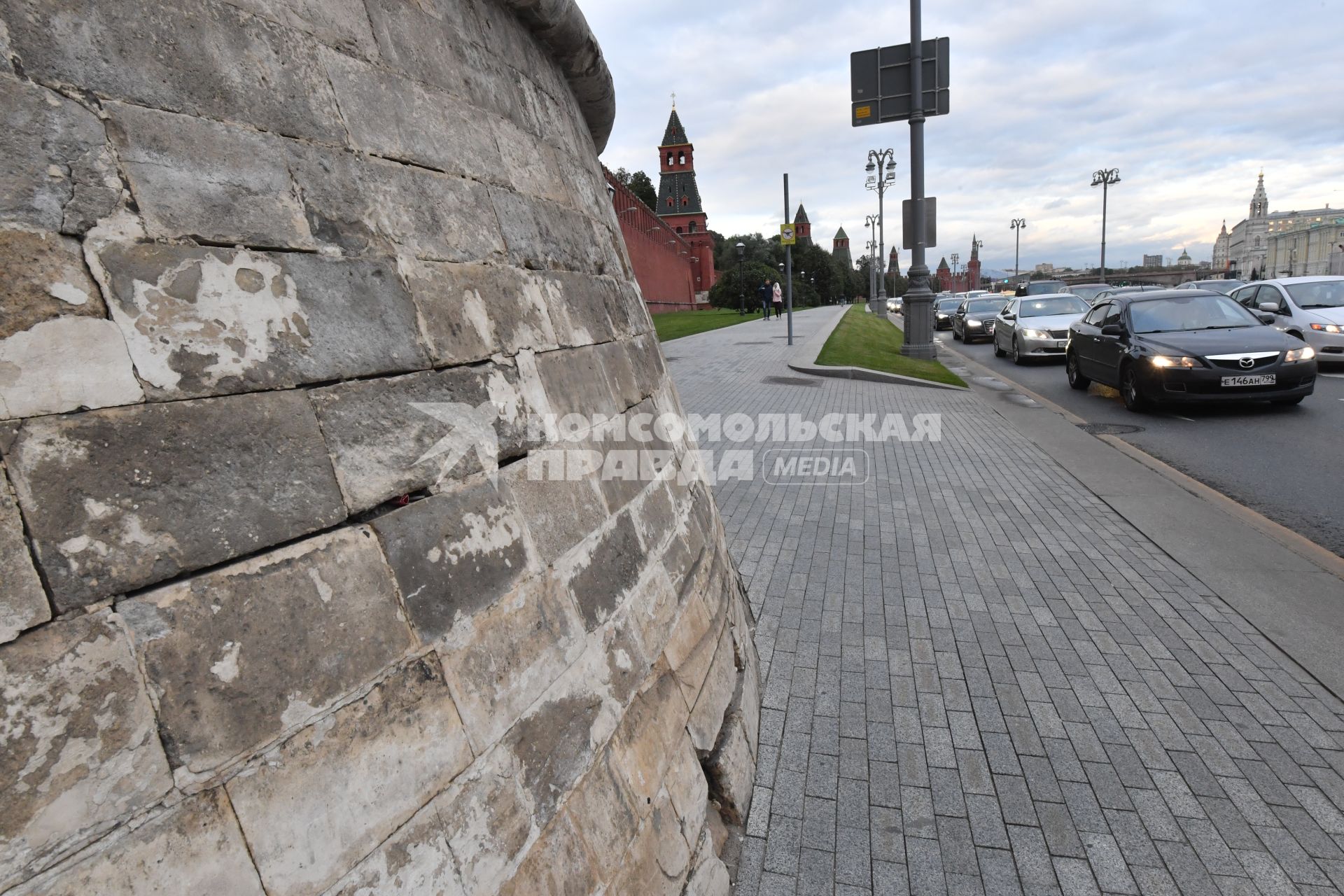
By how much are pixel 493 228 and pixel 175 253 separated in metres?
0.97

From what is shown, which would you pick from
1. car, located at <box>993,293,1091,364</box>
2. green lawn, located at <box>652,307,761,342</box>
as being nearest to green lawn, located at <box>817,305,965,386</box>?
car, located at <box>993,293,1091,364</box>

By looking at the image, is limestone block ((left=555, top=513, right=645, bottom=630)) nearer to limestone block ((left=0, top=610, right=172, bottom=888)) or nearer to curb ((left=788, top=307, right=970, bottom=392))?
limestone block ((left=0, top=610, right=172, bottom=888))

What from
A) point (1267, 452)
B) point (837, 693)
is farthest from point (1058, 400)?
point (837, 693)

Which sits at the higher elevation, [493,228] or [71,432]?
[493,228]

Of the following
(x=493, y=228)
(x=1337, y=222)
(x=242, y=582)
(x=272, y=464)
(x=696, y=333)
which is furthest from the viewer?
(x=1337, y=222)

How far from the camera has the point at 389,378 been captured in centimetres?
167

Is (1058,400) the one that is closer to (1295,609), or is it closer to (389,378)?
(1295,609)

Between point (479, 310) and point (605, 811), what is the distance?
1421mm

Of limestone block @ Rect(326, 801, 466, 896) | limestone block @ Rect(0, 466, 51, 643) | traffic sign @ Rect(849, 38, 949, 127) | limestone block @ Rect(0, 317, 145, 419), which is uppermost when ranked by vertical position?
traffic sign @ Rect(849, 38, 949, 127)

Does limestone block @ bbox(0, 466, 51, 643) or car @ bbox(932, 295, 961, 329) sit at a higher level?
limestone block @ bbox(0, 466, 51, 643)

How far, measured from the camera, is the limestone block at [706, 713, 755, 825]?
8.24ft

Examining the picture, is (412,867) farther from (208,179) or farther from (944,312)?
(944,312)

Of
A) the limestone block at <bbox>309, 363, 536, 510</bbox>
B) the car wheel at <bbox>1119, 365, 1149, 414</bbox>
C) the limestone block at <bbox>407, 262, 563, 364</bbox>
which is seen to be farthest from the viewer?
the car wheel at <bbox>1119, 365, 1149, 414</bbox>

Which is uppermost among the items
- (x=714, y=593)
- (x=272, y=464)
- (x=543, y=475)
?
(x=272, y=464)
